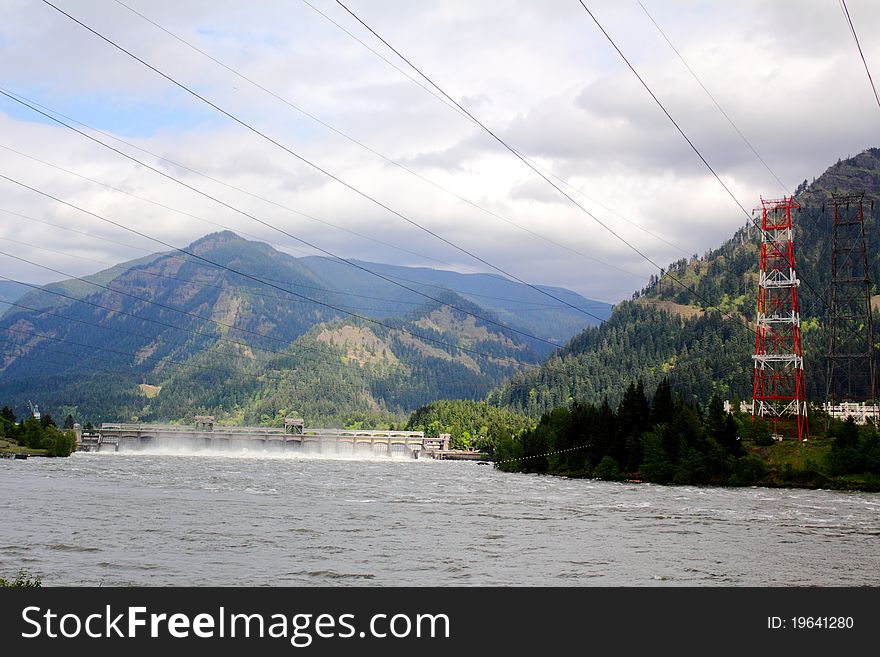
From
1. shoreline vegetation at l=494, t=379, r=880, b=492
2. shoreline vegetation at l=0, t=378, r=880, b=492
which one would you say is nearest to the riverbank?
shoreline vegetation at l=494, t=379, r=880, b=492

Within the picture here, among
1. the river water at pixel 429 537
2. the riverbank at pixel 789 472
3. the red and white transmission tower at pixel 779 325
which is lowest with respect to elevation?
the river water at pixel 429 537

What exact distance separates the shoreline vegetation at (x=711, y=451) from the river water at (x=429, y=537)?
20.0m

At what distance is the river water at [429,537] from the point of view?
55.8 meters

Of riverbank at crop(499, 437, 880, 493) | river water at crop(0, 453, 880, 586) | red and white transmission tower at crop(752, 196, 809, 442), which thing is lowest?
river water at crop(0, 453, 880, 586)

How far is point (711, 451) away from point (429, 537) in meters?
95.1

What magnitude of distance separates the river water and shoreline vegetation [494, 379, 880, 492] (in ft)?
65.7

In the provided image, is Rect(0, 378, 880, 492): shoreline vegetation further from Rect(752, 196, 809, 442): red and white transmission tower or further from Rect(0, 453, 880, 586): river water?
Rect(0, 453, 880, 586): river water

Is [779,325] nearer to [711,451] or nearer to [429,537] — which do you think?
[711,451]

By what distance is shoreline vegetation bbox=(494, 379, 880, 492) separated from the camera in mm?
150125

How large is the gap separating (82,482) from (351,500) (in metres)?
45.3
